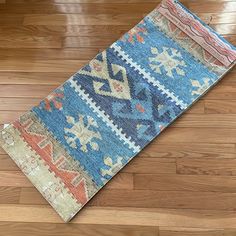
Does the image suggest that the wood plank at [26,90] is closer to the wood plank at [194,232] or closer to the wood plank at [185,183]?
the wood plank at [185,183]

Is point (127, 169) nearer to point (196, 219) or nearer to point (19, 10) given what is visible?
point (196, 219)

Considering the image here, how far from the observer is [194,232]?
3.91 feet

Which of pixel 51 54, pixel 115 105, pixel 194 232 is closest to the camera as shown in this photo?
pixel 194 232

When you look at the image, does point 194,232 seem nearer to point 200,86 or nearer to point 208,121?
point 208,121

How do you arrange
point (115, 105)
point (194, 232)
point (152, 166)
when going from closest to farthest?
point (194, 232)
point (152, 166)
point (115, 105)

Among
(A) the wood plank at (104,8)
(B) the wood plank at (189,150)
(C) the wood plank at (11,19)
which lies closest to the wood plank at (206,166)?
(B) the wood plank at (189,150)

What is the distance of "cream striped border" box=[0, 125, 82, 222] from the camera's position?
124 centimetres

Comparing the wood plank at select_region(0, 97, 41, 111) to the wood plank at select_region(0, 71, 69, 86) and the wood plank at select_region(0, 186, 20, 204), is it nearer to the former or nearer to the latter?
the wood plank at select_region(0, 71, 69, 86)

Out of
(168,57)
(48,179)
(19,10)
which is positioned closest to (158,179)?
(48,179)

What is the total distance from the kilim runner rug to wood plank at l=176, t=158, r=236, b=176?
0.52 feet

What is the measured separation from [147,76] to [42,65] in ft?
1.49

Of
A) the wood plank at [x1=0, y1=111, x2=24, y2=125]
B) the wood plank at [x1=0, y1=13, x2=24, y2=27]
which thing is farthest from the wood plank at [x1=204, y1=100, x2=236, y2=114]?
the wood plank at [x1=0, y1=13, x2=24, y2=27]

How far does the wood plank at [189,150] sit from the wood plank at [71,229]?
0.27 metres

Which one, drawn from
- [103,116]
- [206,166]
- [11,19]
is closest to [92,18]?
[11,19]
